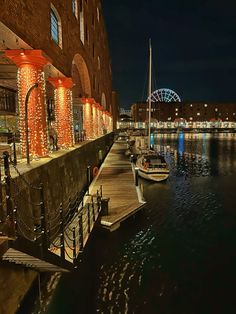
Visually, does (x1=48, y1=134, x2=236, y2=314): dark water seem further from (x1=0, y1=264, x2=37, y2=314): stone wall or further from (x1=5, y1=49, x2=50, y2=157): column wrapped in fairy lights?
(x1=5, y1=49, x2=50, y2=157): column wrapped in fairy lights

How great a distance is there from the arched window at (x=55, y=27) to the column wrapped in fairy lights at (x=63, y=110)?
8.01 feet

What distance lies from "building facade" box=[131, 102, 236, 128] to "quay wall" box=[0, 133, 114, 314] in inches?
5546

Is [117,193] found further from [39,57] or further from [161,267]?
[39,57]

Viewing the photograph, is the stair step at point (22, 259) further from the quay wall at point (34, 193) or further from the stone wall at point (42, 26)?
the stone wall at point (42, 26)

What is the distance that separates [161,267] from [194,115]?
156 metres

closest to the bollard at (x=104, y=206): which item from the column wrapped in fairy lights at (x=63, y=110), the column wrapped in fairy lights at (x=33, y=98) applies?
the column wrapped in fairy lights at (x=33, y=98)

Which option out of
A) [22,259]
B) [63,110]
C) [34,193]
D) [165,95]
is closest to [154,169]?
[63,110]

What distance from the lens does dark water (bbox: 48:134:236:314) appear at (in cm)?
909

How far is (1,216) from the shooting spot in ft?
17.7

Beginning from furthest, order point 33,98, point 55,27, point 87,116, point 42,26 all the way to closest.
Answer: point 87,116 → point 55,27 → point 42,26 → point 33,98

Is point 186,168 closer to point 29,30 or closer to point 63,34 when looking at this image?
point 63,34

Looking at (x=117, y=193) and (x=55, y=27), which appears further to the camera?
(x=117, y=193)

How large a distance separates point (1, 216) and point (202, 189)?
2167 centimetres

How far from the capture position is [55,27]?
49.6 feet
